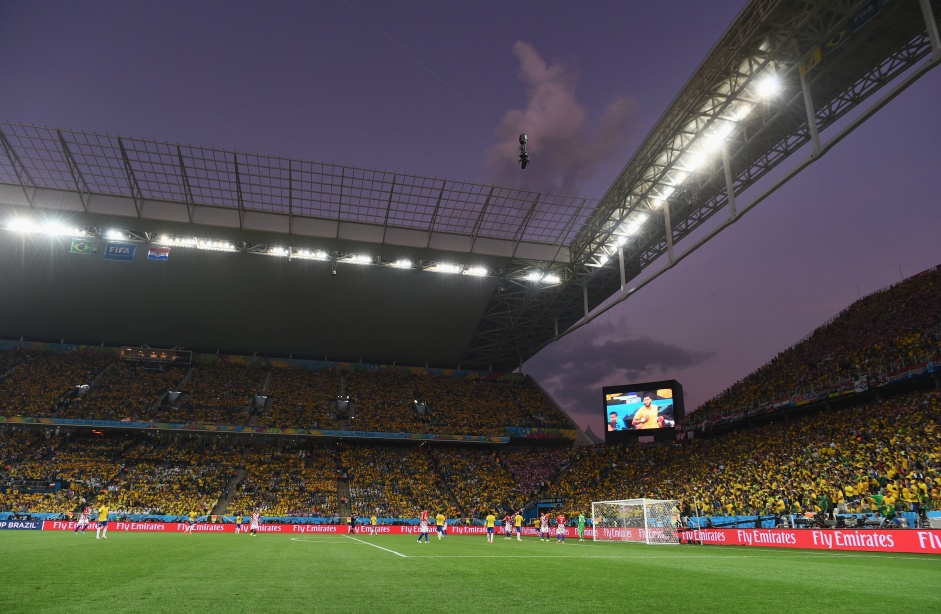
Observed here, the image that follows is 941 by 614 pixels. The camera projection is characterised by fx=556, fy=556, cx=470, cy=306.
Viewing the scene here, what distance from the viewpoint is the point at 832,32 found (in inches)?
770

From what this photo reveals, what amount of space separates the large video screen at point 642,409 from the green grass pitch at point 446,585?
33671 mm

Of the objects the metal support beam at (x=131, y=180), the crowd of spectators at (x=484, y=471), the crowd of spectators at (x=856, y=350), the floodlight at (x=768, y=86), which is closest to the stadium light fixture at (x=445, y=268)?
the metal support beam at (x=131, y=180)

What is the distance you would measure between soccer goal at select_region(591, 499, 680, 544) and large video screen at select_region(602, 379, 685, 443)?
14647 mm

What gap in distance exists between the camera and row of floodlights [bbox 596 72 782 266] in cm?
2269

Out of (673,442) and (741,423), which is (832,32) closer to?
(741,423)

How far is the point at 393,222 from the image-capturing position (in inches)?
1512

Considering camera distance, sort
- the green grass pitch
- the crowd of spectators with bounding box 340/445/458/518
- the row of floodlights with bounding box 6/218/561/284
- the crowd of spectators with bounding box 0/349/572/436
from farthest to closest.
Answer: the crowd of spectators with bounding box 0/349/572/436, the crowd of spectators with bounding box 340/445/458/518, the row of floodlights with bounding box 6/218/561/284, the green grass pitch

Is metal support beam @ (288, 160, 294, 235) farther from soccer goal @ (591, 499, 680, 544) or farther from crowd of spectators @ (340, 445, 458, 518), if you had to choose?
soccer goal @ (591, 499, 680, 544)

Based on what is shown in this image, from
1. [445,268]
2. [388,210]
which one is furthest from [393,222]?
[445,268]

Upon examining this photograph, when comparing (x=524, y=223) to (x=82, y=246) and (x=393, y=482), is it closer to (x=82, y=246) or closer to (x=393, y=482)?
(x=393, y=482)

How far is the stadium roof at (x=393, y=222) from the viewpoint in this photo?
73.0 ft

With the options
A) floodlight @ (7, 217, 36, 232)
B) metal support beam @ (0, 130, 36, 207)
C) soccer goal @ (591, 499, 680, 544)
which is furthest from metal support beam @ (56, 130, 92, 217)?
soccer goal @ (591, 499, 680, 544)

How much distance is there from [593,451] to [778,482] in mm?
24807

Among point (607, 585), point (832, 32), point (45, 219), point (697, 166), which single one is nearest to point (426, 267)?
point (697, 166)
